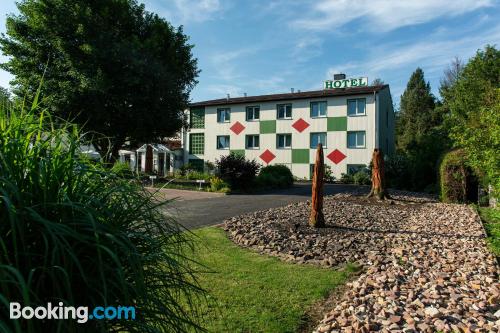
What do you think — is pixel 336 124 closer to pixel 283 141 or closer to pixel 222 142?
pixel 283 141

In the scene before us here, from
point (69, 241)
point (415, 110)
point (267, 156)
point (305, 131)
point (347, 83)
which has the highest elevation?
point (415, 110)

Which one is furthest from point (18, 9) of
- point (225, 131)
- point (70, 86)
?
point (225, 131)

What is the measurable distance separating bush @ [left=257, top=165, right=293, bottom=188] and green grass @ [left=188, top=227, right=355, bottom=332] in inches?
589

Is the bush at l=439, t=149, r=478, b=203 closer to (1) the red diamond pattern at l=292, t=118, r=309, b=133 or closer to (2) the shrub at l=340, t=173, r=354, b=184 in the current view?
(2) the shrub at l=340, t=173, r=354, b=184

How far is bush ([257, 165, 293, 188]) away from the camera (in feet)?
69.2

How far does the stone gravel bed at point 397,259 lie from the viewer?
3.24 meters

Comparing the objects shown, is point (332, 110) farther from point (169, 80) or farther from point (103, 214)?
point (103, 214)

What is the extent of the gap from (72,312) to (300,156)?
97.8ft

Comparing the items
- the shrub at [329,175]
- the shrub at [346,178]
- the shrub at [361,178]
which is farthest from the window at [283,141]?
the shrub at [361,178]

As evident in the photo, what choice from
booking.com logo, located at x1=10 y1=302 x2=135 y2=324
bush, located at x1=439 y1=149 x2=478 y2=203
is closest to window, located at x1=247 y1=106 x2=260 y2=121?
bush, located at x1=439 y1=149 x2=478 y2=203

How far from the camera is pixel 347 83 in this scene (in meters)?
29.7

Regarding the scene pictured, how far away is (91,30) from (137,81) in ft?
11.2

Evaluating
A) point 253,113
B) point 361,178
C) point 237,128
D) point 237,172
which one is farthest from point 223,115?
point 237,172

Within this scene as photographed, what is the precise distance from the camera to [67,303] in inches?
55.2
